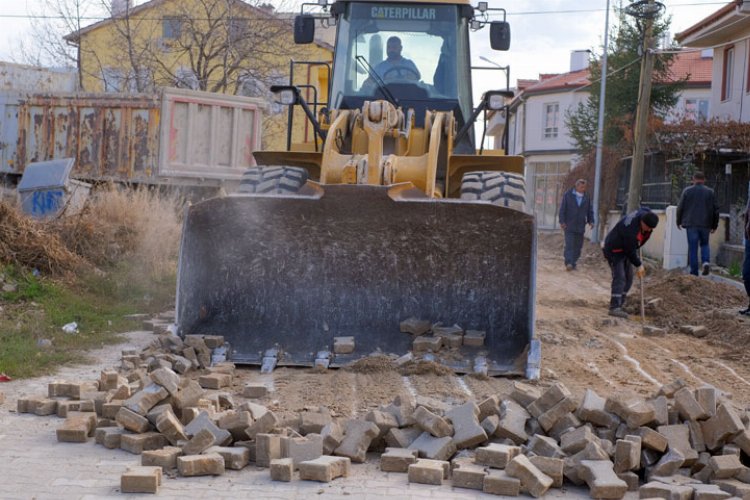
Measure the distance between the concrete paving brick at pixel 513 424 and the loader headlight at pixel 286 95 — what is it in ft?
14.2

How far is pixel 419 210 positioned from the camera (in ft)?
27.2

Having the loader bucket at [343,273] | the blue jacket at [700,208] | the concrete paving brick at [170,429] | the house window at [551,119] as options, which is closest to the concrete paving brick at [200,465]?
the concrete paving brick at [170,429]

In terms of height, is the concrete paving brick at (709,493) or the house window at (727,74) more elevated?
the house window at (727,74)

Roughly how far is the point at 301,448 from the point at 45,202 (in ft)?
32.4

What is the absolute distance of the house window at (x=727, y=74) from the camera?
2642 cm

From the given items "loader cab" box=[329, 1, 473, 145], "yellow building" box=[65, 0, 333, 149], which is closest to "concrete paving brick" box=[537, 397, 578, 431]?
"loader cab" box=[329, 1, 473, 145]

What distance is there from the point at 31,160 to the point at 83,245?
5.41 meters

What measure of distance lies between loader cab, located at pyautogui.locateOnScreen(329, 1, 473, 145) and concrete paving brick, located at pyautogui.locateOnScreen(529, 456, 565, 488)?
191 inches

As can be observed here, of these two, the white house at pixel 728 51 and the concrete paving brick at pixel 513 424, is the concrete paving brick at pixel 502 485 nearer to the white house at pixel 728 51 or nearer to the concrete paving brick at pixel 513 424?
the concrete paving brick at pixel 513 424

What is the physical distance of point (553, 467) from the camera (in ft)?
18.3

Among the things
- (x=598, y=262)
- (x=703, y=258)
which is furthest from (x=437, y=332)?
(x=598, y=262)

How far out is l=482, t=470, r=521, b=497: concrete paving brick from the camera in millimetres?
5375

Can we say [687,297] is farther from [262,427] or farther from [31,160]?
[31,160]

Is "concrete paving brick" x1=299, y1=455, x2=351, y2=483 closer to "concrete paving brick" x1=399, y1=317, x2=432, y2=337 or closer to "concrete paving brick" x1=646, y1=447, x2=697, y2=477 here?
"concrete paving brick" x1=646, y1=447, x2=697, y2=477
